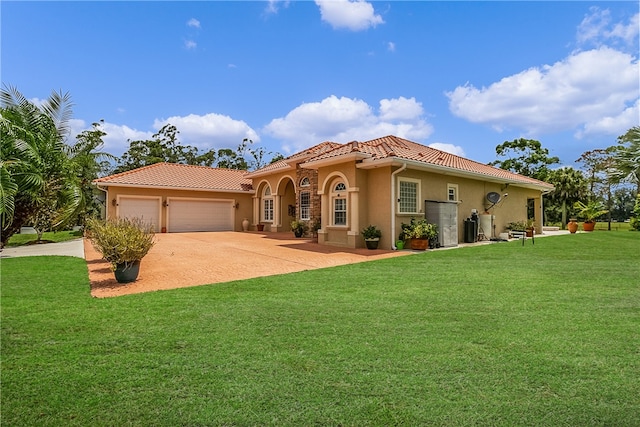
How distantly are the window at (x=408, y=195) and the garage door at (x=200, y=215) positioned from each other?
594 inches

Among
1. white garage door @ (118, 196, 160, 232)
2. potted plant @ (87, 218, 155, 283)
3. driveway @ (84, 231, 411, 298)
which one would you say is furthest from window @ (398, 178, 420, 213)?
white garage door @ (118, 196, 160, 232)

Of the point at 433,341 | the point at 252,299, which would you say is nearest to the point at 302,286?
the point at 252,299

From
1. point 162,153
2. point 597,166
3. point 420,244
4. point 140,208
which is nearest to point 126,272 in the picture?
point 420,244

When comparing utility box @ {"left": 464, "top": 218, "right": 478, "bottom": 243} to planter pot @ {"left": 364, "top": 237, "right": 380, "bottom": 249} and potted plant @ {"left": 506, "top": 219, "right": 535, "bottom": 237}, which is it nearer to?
potted plant @ {"left": 506, "top": 219, "right": 535, "bottom": 237}

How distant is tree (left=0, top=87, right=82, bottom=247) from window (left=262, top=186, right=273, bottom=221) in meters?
10.9

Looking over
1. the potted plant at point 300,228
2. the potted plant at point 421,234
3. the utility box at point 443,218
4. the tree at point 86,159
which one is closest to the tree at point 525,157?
the utility box at point 443,218

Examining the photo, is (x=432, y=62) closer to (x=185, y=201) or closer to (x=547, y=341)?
(x=547, y=341)

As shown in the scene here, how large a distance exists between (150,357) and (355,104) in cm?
1791

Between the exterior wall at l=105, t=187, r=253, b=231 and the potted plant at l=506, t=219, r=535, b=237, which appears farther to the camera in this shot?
the exterior wall at l=105, t=187, r=253, b=231

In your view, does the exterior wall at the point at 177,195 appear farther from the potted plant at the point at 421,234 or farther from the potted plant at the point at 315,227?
the potted plant at the point at 421,234

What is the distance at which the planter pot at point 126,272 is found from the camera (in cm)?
739

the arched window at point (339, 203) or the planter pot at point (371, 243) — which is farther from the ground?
the arched window at point (339, 203)

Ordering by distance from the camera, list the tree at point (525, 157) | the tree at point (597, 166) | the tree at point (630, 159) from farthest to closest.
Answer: the tree at point (525, 157) → the tree at point (597, 166) → the tree at point (630, 159)

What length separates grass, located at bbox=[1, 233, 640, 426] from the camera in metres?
2.69
